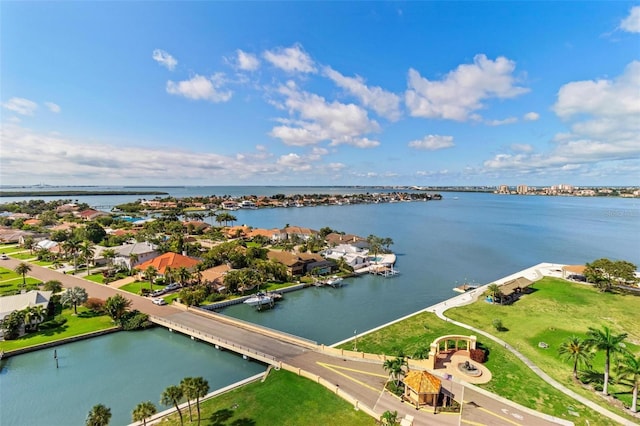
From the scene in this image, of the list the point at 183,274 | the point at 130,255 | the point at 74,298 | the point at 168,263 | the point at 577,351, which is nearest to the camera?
the point at 577,351

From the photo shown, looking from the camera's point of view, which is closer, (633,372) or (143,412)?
(143,412)

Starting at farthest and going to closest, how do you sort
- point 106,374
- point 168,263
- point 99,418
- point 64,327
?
1. point 168,263
2. point 64,327
3. point 106,374
4. point 99,418

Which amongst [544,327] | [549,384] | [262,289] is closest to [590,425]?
[549,384]

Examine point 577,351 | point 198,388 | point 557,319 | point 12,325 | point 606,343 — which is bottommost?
point 557,319

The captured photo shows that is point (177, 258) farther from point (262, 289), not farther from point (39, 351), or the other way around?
point (39, 351)

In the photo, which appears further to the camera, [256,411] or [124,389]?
[124,389]

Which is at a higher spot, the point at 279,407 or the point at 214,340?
the point at 279,407

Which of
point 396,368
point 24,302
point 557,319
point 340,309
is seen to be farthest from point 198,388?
point 557,319

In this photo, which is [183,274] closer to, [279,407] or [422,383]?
[279,407]
